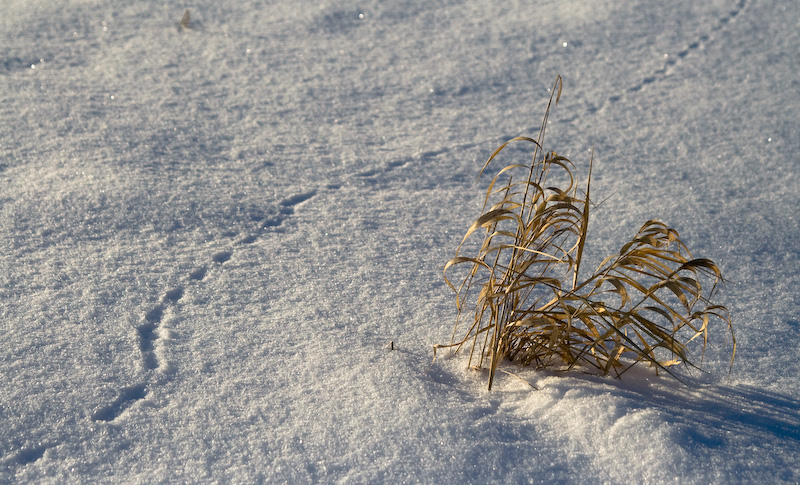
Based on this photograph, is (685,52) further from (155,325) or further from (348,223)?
(155,325)

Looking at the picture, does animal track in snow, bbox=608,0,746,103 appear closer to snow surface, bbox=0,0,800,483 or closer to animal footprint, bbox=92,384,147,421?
snow surface, bbox=0,0,800,483

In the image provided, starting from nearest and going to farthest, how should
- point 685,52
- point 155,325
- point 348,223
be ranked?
1. point 155,325
2. point 348,223
3. point 685,52

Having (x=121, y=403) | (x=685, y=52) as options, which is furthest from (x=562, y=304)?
(x=685, y=52)

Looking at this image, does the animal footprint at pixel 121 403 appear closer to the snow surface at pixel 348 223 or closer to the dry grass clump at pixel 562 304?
the snow surface at pixel 348 223

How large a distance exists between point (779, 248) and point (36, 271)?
6.54 ft

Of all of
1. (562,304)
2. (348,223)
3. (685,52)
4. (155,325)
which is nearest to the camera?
(562,304)

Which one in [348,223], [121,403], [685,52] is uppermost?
[685,52]

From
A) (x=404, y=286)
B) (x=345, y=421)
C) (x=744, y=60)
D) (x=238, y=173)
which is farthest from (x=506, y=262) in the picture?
(x=744, y=60)

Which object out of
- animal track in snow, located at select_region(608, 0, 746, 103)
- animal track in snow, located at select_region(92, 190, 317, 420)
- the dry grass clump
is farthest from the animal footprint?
animal track in snow, located at select_region(608, 0, 746, 103)

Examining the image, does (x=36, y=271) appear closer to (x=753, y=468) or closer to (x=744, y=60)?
(x=753, y=468)

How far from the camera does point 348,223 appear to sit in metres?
1.96

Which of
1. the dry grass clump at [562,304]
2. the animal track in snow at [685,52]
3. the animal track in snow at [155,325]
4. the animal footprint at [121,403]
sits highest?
the animal track in snow at [685,52]

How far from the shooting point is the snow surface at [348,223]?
1196 mm

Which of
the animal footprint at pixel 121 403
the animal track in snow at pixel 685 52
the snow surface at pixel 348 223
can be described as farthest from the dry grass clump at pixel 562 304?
the animal track in snow at pixel 685 52
